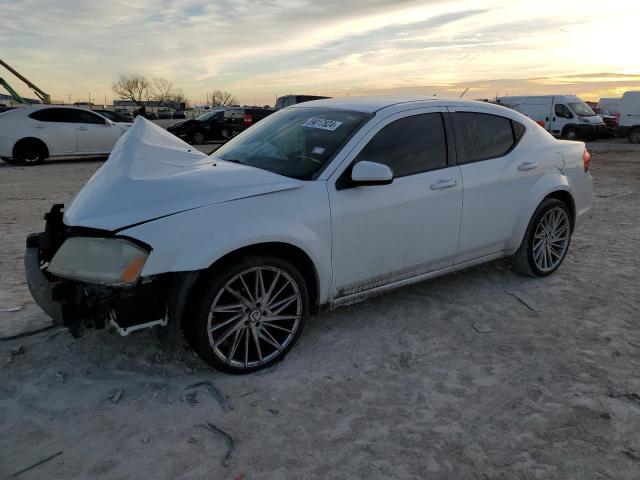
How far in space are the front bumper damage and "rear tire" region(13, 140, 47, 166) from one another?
12.0 m

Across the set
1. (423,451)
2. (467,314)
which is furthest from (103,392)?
(467,314)

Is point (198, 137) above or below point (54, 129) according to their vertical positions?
below

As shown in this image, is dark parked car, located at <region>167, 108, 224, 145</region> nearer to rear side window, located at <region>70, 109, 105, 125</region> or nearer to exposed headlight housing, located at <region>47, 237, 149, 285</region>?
rear side window, located at <region>70, 109, 105, 125</region>

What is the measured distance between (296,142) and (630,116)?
23864 millimetres

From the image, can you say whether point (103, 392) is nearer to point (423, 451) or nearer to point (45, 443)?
point (45, 443)

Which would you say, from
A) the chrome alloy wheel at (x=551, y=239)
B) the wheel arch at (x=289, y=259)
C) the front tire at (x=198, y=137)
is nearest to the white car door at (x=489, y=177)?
the chrome alloy wheel at (x=551, y=239)

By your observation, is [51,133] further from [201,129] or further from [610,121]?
[610,121]

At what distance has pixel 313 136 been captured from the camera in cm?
373

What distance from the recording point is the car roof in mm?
3873

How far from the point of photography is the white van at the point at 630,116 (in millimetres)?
22312

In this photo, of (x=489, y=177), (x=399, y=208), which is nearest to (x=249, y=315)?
(x=399, y=208)

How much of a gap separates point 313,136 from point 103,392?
2.17 meters

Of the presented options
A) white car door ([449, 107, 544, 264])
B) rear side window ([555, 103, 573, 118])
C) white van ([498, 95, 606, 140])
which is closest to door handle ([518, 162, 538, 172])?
white car door ([449, 107, 544, 264])

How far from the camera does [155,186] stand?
303cm
